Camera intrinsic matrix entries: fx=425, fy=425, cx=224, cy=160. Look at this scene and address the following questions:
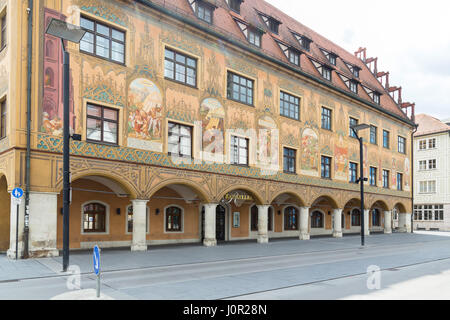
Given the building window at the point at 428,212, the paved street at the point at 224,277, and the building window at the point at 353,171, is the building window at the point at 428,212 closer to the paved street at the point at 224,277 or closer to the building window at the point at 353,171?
the building window at the point at 353,171

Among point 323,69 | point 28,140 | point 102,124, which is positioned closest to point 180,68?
point 102,124

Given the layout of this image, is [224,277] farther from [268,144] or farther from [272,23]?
[272,23]

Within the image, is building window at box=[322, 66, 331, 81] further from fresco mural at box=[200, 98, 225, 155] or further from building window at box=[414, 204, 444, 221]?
building window at box=[414, 204, 444, 221]

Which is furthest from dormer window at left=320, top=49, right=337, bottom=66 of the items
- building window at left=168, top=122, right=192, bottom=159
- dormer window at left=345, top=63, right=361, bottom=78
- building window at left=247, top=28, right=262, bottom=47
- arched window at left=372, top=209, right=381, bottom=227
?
building window at left=168, top=122, right=192, bottom=159

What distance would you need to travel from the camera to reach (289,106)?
85.9 feet

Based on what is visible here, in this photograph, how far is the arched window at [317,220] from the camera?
32.7 metres

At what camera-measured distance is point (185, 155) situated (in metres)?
19.9

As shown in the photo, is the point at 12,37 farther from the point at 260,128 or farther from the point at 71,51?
the point at 260,128

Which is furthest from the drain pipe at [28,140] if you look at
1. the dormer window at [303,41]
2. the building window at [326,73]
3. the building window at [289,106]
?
the building window at [326,73]

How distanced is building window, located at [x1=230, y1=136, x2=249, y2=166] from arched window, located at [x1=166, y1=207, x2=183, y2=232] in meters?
3.93

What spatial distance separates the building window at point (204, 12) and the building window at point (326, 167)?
12492 mm

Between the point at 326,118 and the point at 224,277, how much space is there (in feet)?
66.9

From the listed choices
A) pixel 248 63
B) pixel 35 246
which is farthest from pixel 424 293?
pixel 248 63

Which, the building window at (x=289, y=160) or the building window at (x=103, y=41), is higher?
the building window at (x=103, y=41)
